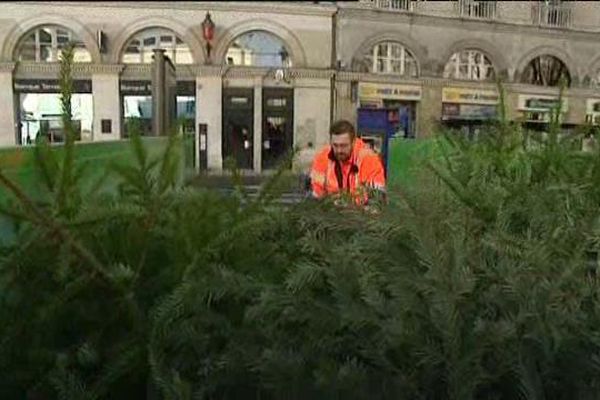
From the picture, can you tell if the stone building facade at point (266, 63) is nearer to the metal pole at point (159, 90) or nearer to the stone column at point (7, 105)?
the stone column at point (7, 105)

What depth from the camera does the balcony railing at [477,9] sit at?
1100 inches

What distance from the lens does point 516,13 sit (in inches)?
1137

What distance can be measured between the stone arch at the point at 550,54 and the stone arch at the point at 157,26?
44.9 feet

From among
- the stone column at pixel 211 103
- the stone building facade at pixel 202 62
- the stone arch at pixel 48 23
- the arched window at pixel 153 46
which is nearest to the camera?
the stone arch at pixel 48 23

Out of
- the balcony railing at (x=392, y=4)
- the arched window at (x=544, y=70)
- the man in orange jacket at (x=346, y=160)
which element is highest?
the balcony railing at (x=392, y=4)

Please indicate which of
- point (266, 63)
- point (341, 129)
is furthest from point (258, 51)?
point (341, 129)

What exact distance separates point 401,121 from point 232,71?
716 cm

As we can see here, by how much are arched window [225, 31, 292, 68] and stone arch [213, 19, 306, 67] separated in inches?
6.8

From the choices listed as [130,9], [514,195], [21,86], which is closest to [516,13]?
[130,9]

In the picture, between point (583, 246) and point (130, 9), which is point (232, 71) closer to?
point (130, 9)

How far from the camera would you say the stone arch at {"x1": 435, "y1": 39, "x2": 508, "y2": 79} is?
27.3 metres

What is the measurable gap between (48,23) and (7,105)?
346 cm

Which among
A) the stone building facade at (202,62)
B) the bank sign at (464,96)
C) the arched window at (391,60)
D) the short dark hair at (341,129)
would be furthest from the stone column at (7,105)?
the short dark hair at (341,129)

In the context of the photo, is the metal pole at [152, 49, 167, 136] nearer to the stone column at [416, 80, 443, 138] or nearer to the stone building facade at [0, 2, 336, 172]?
the stone building facade at [0, 2, 336, 172]
